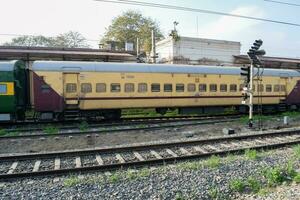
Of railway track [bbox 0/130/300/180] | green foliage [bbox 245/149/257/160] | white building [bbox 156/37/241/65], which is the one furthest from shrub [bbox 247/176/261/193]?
white building [bbox 156/37/241/65]

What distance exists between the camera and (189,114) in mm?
19141

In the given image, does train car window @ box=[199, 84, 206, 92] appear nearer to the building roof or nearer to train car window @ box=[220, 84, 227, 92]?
train car window @ box=[220, 84, 227, 92]

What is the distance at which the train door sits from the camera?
16.0 m

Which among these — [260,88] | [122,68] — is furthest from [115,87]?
[260,88]

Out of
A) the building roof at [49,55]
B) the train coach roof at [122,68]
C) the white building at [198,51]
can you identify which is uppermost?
the white building at [198,51]

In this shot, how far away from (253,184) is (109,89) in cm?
1100

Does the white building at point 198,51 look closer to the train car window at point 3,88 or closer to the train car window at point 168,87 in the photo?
the train car window at point 168,87

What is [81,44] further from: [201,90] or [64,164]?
[64,164]

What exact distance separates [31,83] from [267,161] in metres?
12.3

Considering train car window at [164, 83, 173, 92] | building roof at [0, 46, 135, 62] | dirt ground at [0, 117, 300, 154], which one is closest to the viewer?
dirt ground at [0, 117, 300, 154]

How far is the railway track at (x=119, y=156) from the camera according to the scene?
8070 millimetres

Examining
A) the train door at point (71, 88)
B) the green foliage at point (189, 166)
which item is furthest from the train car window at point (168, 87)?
the green foliage at point (189, 166)

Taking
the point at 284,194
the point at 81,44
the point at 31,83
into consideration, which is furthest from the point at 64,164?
the point at 81,44

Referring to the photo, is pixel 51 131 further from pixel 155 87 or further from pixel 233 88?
pixel 233 88
